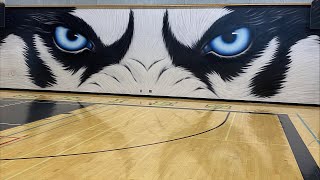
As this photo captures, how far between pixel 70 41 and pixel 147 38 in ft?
6.07

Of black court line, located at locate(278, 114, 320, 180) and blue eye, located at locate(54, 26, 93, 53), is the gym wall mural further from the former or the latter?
black court line, located at locate(278, 114, 320, 180)

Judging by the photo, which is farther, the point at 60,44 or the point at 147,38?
the point at 60,44

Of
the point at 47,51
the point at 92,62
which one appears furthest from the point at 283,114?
the point at 47,51

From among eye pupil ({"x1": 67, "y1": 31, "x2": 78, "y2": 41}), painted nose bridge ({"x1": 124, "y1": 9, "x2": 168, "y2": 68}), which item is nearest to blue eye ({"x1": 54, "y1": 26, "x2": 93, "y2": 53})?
eye pupil ({"x1": 67, "y1": 31, "x2": 78, "y2": 41})

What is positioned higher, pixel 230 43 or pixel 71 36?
pixel 71 36

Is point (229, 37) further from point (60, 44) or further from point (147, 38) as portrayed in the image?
point (60, 44)

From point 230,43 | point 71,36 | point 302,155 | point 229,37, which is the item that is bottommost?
point 302,155

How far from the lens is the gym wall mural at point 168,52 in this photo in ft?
26.1

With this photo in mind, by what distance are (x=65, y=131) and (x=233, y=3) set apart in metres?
5.05

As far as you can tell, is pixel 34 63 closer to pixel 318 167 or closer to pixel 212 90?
pixel 212 90

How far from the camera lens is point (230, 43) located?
324 inches

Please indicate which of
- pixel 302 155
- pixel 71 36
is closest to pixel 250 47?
pixel 71 36

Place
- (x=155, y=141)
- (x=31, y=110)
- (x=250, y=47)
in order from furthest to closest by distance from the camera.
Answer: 1. (x=250, y=47)
2. (x=31, y=110)
3. (x=155, y=141)

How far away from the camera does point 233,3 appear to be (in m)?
8.35
